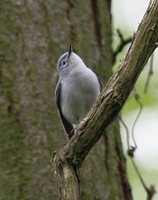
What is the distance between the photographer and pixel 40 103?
3371mm

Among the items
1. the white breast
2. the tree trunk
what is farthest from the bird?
the tree trunk

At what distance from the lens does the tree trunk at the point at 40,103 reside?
10.7ft

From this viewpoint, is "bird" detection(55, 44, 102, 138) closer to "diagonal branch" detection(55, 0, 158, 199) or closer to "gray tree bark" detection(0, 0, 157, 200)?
"gray tree bark" detection(0, 0, 157, 200)

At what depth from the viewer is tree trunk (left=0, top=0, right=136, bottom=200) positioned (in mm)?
3248

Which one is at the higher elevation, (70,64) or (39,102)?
(39,102)

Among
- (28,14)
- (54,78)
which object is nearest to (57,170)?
(54,78)

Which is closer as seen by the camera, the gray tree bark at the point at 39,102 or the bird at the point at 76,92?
the gray tree bark at the point at 39,102

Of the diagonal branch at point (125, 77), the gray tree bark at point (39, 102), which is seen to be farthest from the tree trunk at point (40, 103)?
the diagonal branch at point (125, 77)

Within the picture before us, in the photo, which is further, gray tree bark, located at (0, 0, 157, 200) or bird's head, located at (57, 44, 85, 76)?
bird's head, located at (57, 44, 85, 76)

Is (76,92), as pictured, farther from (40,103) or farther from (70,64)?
(40,103)

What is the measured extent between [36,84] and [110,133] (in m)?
0.49

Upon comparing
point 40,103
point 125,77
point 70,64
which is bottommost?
point 70,64

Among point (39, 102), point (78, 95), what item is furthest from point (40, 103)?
point (78, 95)

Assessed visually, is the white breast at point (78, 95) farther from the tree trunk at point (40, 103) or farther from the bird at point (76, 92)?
the tree trunk at point (40, 103)
